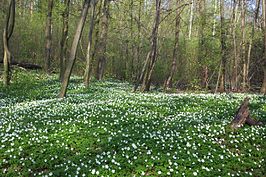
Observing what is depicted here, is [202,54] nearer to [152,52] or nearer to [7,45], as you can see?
[152,52]

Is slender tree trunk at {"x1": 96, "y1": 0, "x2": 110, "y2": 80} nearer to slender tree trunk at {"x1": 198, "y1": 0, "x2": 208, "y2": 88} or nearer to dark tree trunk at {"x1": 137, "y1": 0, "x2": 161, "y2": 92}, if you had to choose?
dark tree trunk at {"x1": 137, "y1": 0, "x2": 161, "y2": 92}

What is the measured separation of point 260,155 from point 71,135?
704cm

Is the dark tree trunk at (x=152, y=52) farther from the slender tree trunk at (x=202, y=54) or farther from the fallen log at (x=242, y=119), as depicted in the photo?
the fallen log at (x=242, y=119)

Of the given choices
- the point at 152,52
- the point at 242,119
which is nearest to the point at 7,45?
the point at 152,52

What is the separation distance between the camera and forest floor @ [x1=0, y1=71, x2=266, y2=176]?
8.90 metres

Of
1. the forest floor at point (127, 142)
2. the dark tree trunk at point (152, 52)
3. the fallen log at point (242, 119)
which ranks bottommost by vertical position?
the forest floor at point (127, 142)

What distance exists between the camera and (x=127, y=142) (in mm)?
10375

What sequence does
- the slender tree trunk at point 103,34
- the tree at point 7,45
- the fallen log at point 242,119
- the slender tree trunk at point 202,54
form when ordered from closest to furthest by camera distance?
the fallen log at point 242,119 → the tree at point 7,45 → the slender tree trunk at point 103,34 → the slender tree trunk at point 202,54

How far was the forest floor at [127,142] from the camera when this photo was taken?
350 inches

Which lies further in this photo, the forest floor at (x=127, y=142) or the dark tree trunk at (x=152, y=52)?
the dark tree trunk at (x=152, y=52)

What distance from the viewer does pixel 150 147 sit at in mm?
10156

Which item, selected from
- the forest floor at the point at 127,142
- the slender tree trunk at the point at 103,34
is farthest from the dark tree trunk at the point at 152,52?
the forest floor at the point at 127,142

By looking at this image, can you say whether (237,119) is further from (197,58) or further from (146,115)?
(197,58)

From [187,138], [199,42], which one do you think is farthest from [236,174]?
[199,42]
